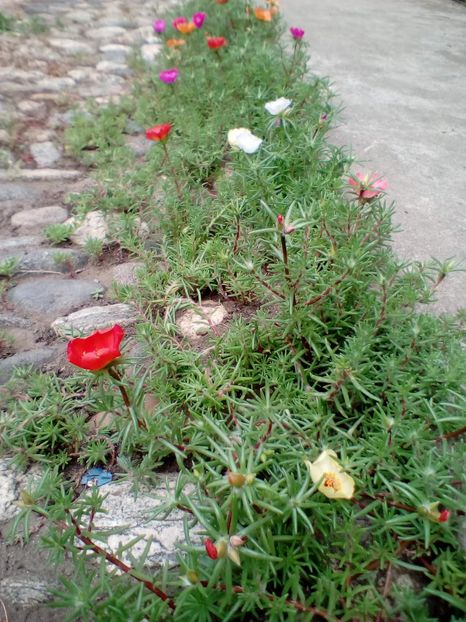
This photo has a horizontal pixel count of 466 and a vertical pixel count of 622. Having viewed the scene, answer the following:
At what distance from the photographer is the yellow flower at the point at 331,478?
1084mm

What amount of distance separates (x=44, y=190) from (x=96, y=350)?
6.37 feet

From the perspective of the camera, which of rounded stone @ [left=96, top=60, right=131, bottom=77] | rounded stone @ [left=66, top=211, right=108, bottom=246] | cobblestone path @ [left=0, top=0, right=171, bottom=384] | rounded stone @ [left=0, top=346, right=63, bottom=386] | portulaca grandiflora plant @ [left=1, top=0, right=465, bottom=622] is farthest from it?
rounded stone @ [left=96, top=60, right=131, bottom=77]

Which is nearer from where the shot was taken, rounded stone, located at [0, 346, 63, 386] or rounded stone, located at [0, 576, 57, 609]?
rounded stone, located at [0, 576, 57, 609]

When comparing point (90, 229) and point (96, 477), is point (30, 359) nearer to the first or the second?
point (96, 477)

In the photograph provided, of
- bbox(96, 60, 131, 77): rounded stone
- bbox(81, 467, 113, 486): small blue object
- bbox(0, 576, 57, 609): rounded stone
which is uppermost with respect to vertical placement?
bbox(96, 60, 131, 77): rounded stone

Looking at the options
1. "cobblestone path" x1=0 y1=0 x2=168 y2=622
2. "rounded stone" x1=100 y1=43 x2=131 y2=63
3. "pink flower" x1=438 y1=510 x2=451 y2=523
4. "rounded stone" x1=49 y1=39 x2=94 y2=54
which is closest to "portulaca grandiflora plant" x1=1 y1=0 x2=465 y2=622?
"pink flower" x1=438 y1=510 x2=451 y2=523

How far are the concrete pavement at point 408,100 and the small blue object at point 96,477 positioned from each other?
129cm

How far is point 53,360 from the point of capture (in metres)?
1.79

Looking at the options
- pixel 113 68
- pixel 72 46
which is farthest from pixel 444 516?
pixel 72 46

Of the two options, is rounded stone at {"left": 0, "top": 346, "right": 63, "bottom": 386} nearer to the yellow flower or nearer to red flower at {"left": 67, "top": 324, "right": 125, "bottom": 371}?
red flower at {"left": 67, "top": 324, "right": 125, "bottom": 371}

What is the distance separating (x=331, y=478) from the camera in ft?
3.60

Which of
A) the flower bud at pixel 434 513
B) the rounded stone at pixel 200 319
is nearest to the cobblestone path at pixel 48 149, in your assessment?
the rounded stone at pixel 200 319

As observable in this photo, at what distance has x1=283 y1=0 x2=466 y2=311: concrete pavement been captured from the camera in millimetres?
2188

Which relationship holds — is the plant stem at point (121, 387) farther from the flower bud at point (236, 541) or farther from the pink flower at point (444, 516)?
the pink flower at point (444, 516)
